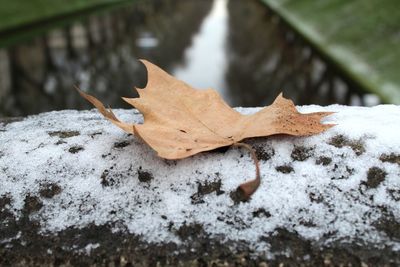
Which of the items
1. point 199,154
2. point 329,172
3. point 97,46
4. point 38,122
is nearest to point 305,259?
point 329,172

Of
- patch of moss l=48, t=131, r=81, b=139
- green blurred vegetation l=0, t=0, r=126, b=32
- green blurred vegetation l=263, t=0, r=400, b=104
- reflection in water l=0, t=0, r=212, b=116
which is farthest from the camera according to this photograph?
green blurred vegetation l=0, t=0, r=126, b=32

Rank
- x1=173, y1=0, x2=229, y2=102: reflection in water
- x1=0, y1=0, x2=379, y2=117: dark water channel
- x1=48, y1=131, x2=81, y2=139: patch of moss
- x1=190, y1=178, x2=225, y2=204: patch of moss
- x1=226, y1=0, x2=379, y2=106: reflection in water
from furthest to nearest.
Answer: x1=173, y1=0, x2=229, y2=102: reflection in water, x1=0, y1=0, x2=379, y2=117: dark water channel, x1=226, y1=0, x2=379, y2=106: reflection in water, x1=48, y1=131, x2=81, y2=139: patch of moss, x1=190, y1=178, x2=225, y2=204: patch of moss

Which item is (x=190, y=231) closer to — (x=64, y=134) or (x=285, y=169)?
(x=285, y=169)

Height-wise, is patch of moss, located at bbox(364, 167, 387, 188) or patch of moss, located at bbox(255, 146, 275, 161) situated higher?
patch of moss, located at bbox(364, 167, 387, 188)

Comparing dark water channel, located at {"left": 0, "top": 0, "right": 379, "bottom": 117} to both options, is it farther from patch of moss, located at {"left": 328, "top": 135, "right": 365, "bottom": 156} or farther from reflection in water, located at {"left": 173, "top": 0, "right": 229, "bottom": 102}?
patch of moss, located at {"left": 328, "top": 135, "right": 365, "bottom": 156}

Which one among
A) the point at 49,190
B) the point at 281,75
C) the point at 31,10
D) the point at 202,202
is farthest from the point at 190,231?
the point at 31,10

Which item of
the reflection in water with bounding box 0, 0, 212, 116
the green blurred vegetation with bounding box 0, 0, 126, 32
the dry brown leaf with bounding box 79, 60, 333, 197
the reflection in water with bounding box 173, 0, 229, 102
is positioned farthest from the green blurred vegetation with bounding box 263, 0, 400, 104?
the green blurred vegetation with bounding box 0, 0, 126, 32

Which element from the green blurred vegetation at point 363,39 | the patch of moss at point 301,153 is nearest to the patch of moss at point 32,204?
the patch of moss at point 301,153
